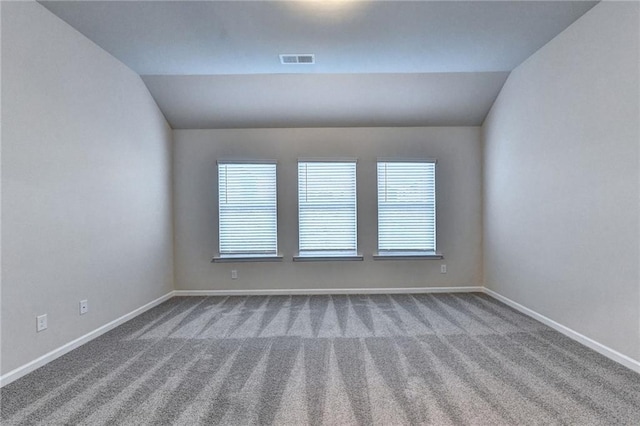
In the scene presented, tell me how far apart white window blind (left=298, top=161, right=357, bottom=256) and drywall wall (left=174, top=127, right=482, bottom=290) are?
15cm

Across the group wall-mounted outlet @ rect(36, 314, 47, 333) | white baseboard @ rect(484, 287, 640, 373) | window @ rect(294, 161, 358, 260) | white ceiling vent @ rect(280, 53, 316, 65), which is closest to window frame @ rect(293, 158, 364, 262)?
window @ rect(294, 161, 358, 260)

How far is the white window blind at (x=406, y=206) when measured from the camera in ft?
15.5

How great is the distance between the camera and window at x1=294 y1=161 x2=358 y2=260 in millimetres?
4723

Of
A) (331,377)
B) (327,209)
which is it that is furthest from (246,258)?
(331,377)

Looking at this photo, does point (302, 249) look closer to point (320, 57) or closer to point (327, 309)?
point (327, 309)

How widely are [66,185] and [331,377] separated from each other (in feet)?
8.97

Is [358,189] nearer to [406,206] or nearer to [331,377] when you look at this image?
[406,206]

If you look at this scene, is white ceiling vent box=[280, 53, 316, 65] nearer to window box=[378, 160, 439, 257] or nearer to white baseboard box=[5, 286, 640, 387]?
window box=[378, 160, 439, 257]

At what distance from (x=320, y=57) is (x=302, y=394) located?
3186 mm

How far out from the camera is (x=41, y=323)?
2492 millimetres

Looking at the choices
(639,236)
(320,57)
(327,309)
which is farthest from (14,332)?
(639,236)

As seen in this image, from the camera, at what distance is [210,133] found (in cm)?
471

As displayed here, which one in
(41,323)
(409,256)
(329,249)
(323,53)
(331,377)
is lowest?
(331,377)

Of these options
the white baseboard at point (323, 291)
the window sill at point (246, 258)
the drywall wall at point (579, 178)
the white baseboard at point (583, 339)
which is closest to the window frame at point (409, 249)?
the white baseboard at point (323, 291)
